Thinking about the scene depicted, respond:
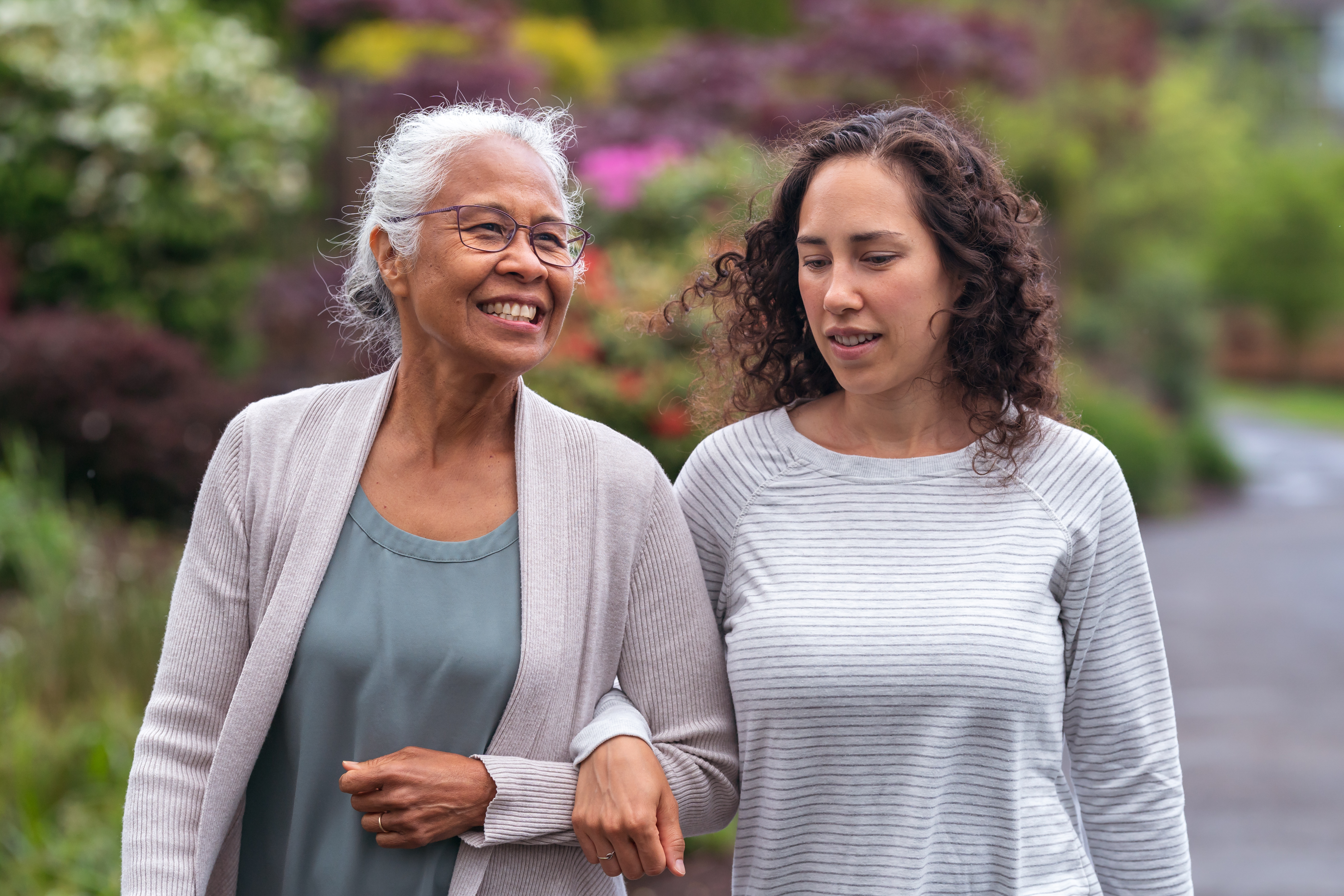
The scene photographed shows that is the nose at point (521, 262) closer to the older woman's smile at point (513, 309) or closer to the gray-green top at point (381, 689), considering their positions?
the older woman's smile at point (513, 309)

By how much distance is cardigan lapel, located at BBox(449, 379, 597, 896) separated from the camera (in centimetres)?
204

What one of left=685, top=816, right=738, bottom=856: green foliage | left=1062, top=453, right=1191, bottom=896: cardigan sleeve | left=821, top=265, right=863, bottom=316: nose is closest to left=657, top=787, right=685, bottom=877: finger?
left=1062, top=453, right=1191, bottom=896: cardigan sleeve

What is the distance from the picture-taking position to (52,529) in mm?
5938

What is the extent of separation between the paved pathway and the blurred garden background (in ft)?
0.45

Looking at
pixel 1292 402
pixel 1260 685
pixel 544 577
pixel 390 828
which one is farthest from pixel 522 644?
pixel 1292 402

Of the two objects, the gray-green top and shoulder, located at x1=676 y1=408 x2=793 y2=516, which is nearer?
the gray-green top

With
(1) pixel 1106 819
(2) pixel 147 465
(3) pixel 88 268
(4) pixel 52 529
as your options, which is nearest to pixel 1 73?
(3) pixel 88 268

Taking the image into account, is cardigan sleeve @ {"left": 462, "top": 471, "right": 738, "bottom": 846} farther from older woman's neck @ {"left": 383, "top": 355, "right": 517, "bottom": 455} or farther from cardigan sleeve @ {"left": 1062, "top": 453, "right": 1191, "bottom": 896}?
cardigan sleeve @ {"left": 1062, "top": 453, "right": 1191, "bottom": 896}

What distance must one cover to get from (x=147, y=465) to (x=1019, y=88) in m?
10.2

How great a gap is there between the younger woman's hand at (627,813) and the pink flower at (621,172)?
680cm

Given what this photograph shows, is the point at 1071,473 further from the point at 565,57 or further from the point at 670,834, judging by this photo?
the point at 565,57

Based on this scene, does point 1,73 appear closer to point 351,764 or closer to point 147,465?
point 147,465

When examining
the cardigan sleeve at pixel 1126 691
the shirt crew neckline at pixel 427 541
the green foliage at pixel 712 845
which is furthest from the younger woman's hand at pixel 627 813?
the green foliage at pixel 712 845

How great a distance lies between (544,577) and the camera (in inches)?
81.8
